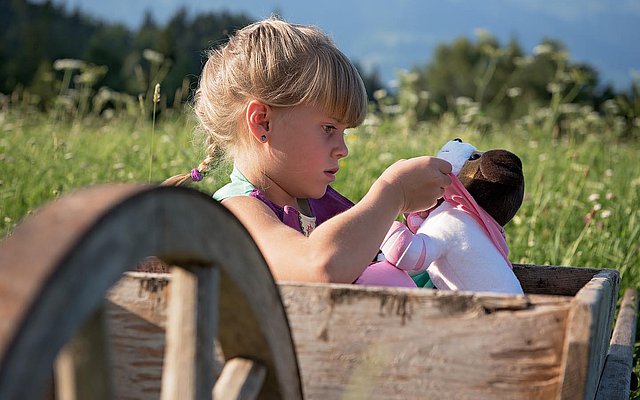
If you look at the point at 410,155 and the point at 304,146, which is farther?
the point at 410,155

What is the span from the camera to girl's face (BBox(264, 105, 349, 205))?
1.98 meters

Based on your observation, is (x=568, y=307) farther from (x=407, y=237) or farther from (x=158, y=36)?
(x=158, y=36)

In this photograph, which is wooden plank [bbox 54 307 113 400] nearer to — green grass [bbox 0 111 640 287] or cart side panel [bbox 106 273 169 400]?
cart side panel [bbox 106 273 169 400]

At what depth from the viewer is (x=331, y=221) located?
157 centimetres

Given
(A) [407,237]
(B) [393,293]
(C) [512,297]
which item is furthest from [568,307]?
(A) [407,237]

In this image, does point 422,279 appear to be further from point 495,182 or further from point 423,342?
point 423,342

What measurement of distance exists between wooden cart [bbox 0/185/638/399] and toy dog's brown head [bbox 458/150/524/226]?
0.48 metres

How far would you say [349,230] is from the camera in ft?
5.08

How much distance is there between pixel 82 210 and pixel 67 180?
3348 mm

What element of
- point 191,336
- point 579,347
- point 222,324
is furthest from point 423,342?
point 191,336

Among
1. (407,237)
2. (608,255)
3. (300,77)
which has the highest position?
(300,77)

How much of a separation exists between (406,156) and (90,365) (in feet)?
13.0

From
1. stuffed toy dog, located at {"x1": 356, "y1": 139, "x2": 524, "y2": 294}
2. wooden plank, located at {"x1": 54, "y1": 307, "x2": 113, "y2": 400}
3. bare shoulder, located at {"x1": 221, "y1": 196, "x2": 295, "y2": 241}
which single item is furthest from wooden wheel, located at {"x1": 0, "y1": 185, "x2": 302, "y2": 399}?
stuffed toy dog, located at {"x1": 356, "y1": 139, "x2": 524, "y2": 294}

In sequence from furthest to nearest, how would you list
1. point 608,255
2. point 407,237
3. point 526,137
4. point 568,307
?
point 526,137, point 608,255, point 407,237, point 568,307
